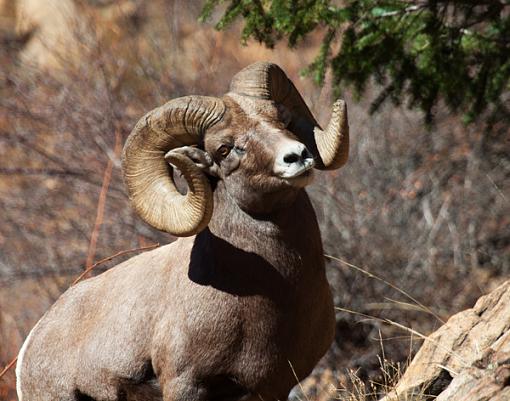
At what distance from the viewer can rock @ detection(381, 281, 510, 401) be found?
4.23 meters

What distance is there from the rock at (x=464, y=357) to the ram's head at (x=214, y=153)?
3.71 feet

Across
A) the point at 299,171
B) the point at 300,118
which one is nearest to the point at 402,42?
the point at 300,118

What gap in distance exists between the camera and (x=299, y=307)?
465cm

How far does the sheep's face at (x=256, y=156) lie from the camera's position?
4.39m

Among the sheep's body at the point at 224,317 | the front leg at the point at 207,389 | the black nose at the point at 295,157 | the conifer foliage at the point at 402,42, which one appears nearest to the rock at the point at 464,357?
the sheep's body at the point at 224,317

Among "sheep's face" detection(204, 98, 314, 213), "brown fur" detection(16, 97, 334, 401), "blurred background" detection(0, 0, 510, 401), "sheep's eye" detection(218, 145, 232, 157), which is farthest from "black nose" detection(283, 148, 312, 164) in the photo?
"blurred background" detection(0, 0, 510, 401)

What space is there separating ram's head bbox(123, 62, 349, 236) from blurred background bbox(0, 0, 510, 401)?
9.09 feet

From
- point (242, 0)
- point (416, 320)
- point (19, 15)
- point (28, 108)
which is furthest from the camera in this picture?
point (19, 15)

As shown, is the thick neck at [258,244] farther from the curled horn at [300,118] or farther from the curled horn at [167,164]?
the curled horn at [300,118]

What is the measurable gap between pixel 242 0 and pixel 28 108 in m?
5.56

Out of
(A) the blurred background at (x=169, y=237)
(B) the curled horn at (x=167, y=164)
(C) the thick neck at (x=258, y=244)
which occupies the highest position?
(B) the curled horn at (x=167, y=164)

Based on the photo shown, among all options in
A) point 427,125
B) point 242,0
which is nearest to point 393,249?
point 427,125

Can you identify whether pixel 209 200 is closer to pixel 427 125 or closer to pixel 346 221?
pixel 427 125

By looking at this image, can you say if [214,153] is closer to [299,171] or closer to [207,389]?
[299,171]
